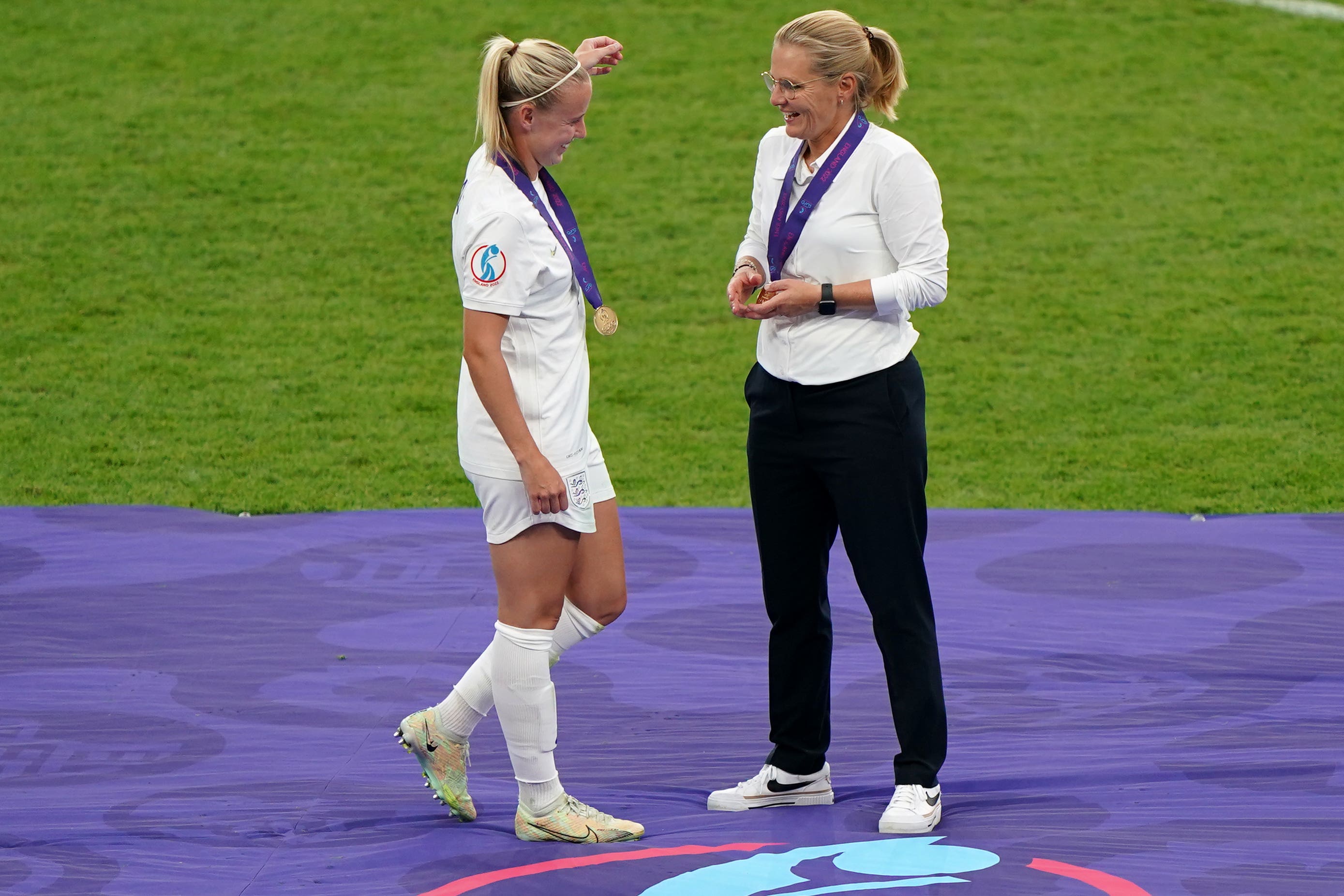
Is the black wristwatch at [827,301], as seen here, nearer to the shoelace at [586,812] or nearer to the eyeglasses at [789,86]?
the eyeglasses at [789,86]

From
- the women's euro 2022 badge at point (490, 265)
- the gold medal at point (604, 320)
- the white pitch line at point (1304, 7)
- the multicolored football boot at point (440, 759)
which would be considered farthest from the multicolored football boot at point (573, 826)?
the white pitch line at point (1304, 7)

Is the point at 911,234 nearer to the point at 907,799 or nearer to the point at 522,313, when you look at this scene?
the point at 522,313

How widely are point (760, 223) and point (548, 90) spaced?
618 millimetres

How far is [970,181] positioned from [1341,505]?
4825 mm

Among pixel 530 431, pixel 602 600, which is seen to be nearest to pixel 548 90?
pixel 530 431

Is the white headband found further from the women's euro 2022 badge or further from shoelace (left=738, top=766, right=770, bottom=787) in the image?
shoelace (left=738, top=766, right=770, bottom=787)

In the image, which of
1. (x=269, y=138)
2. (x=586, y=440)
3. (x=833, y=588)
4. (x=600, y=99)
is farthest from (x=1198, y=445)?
(x=269, y=138)

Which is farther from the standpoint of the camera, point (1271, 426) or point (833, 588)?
point (1271, 426)

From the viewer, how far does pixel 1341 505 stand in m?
6.27

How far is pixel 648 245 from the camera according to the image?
32.4ft

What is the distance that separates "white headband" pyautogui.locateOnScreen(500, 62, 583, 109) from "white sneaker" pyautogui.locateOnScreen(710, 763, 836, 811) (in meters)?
1.56

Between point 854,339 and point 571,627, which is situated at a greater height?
point 854,339

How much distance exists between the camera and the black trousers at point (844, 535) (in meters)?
3.09

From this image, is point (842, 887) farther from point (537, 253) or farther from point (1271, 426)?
point (1271, 426)
